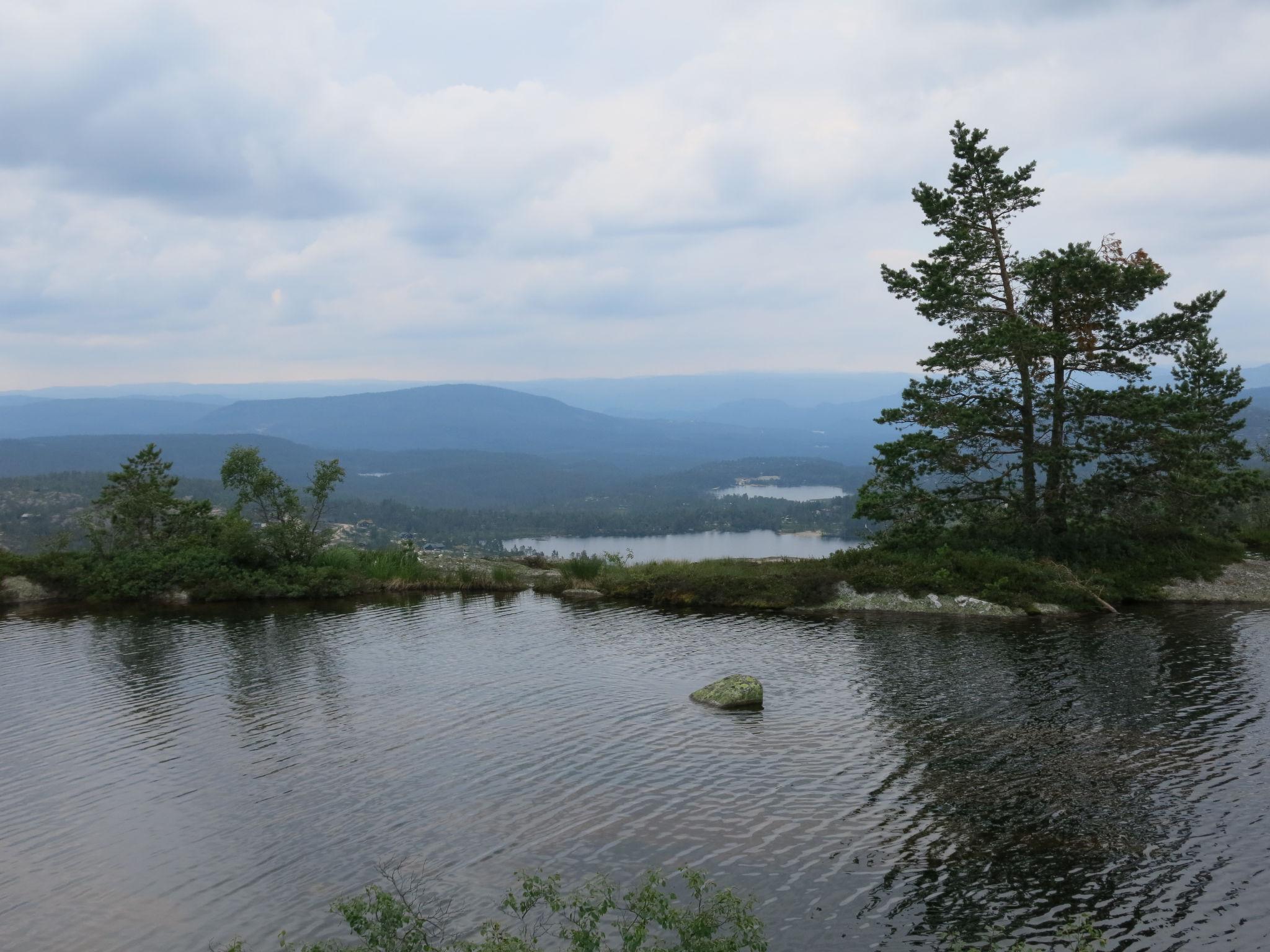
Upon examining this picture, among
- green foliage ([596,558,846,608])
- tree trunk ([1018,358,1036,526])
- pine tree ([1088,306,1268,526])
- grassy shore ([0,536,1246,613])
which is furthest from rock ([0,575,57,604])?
pine tree ([1088,306,1268,526])

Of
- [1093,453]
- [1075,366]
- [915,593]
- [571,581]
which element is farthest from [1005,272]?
[571,581]

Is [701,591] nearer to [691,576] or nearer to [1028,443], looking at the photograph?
[691,576]

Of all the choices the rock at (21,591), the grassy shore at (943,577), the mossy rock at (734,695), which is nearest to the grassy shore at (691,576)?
the grassy shore at (943,577)

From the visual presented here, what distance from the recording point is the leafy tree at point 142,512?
40.7m

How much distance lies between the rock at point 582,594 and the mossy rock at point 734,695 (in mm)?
16626

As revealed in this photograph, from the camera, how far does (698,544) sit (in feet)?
426

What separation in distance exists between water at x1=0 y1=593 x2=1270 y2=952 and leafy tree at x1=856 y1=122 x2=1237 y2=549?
761 centimetres

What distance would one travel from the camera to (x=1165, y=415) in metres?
31.4

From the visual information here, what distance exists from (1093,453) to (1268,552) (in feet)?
35.6

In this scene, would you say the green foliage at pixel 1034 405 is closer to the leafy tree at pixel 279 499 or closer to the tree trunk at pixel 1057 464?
the tree trunk at pixel 1057 464

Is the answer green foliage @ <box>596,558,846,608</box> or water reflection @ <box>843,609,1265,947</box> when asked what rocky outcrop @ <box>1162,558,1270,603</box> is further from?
green foliage @ <box>596,558,846,608</box>

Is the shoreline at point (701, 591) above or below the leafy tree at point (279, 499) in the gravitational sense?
below

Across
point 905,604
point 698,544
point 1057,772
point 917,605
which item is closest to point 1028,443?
point 917,605

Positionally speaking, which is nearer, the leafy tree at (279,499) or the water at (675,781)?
the water at (675,781)
